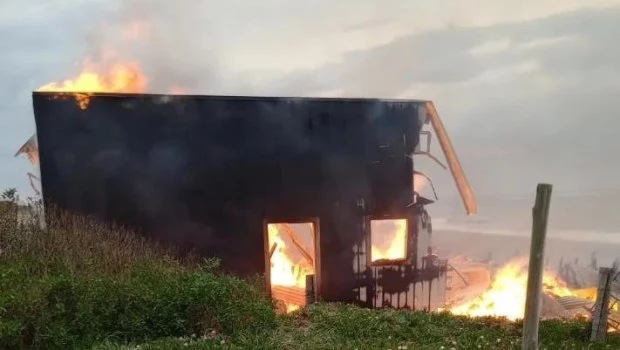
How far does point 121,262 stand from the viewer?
10.8m

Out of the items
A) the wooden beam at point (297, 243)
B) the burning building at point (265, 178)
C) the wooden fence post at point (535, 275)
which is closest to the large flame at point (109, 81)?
the burning building at point (265, 178)

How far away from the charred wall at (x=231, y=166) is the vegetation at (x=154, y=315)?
1021 millimetres

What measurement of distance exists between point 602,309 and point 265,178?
7027 mm

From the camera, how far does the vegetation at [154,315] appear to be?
26.1 feet

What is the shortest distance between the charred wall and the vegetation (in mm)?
1021

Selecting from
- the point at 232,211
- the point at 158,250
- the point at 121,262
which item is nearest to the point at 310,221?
the point at 232,211

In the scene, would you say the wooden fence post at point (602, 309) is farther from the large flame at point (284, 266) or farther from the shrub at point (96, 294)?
the large flame at point (284, 266)

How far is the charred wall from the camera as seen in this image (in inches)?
456

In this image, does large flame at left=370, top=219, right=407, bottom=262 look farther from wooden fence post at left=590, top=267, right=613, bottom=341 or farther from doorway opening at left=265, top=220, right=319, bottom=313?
wooden fence post at left=590, top=267, right=613, bottom=341

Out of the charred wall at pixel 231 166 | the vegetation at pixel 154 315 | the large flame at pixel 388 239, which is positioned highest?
the charred wall at pixel 231 166

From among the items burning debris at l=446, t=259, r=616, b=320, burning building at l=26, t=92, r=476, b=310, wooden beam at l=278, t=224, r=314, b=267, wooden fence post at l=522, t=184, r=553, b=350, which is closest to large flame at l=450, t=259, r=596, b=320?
burning debris at l=446, t=259, r=616, b=320

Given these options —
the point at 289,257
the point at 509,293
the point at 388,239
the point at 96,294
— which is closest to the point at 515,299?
the point at 509,293

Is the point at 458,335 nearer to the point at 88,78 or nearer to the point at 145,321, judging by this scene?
the point at 145,321

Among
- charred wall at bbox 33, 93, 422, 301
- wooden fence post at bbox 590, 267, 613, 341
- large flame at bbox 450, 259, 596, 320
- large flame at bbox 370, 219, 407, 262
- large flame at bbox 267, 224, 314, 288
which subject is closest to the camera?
wooden fence post at bbox 590, 267, 613, 341
